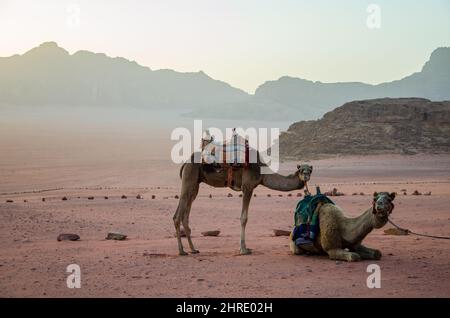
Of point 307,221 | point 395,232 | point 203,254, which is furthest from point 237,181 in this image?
point 395,232

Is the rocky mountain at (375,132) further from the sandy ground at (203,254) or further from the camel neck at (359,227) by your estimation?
the camel neck at (359,227)

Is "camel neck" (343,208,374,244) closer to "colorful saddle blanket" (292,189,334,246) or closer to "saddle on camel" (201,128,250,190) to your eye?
"colorful saddle blanket" (292,189,334,246)

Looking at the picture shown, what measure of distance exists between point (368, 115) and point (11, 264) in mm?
45748

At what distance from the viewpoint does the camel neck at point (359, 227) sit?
841 centimetres

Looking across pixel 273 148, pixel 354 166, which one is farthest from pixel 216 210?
pixel 273 148

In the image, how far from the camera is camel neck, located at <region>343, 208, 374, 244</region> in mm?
8414

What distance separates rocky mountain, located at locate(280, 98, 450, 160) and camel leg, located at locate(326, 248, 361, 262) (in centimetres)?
3754

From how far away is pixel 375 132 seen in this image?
4866 cm

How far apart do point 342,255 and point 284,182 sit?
1.72m

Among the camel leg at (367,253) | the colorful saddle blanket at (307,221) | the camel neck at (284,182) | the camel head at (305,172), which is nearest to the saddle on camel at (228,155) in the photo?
the camel neck at (284,182)

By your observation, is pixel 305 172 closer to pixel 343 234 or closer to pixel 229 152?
pixel 343 234

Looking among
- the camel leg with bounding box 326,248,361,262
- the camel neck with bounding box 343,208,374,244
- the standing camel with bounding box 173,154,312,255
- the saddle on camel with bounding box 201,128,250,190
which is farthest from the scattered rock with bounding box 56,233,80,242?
the camel neck with bounding box 343,208,374,244
